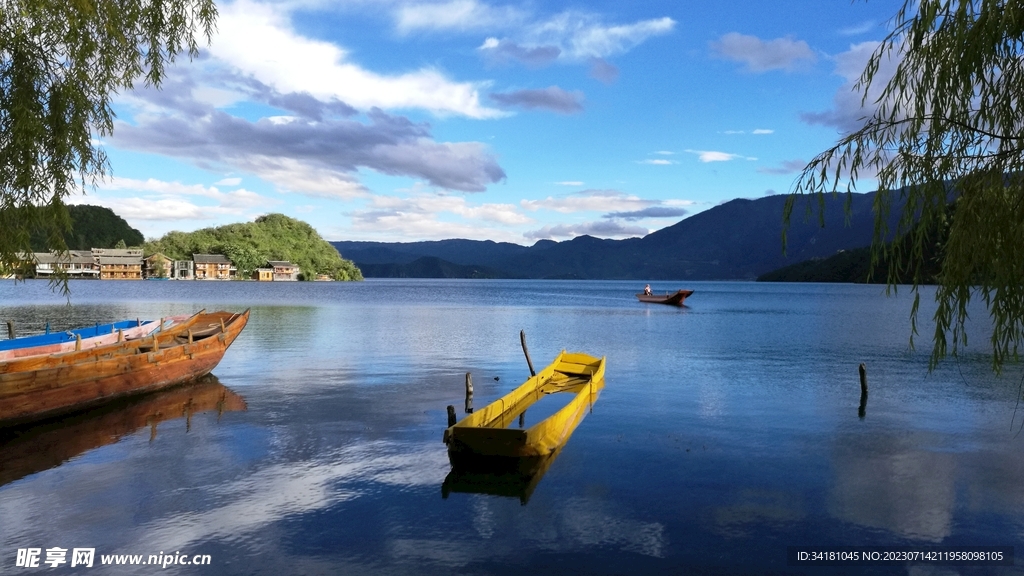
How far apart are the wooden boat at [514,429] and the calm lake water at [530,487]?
67 centimetres

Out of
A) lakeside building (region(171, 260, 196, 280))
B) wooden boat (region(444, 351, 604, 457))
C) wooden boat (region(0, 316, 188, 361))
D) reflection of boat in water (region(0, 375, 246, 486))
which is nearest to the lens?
wooden boat (region(444, 351, 604, 457))

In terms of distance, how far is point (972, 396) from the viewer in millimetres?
27000

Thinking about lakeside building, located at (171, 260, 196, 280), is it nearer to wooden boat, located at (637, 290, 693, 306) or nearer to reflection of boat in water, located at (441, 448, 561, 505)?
wooden boat, located at (637, 290, 693, 306)

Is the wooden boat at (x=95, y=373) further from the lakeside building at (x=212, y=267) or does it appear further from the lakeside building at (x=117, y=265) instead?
the lakeside building at (x=117, y=265)

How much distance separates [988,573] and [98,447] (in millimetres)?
20705

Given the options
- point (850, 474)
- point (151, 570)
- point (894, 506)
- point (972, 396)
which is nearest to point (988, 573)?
point (894, 506)

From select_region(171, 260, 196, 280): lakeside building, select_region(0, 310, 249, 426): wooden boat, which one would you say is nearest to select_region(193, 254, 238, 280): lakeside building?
select_region(171, 260, 196, 280): lakeside building

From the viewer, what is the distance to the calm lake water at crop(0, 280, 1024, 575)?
11.3m

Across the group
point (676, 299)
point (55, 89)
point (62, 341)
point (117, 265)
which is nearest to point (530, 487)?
point (55, 89)

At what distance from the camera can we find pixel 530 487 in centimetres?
1462

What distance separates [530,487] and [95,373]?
15.9 m

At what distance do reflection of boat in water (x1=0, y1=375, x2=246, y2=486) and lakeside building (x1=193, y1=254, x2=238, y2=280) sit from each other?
605ft

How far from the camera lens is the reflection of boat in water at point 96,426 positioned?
626 inches

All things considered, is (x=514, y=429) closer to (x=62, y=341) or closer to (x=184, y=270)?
(x=62, y=341)
